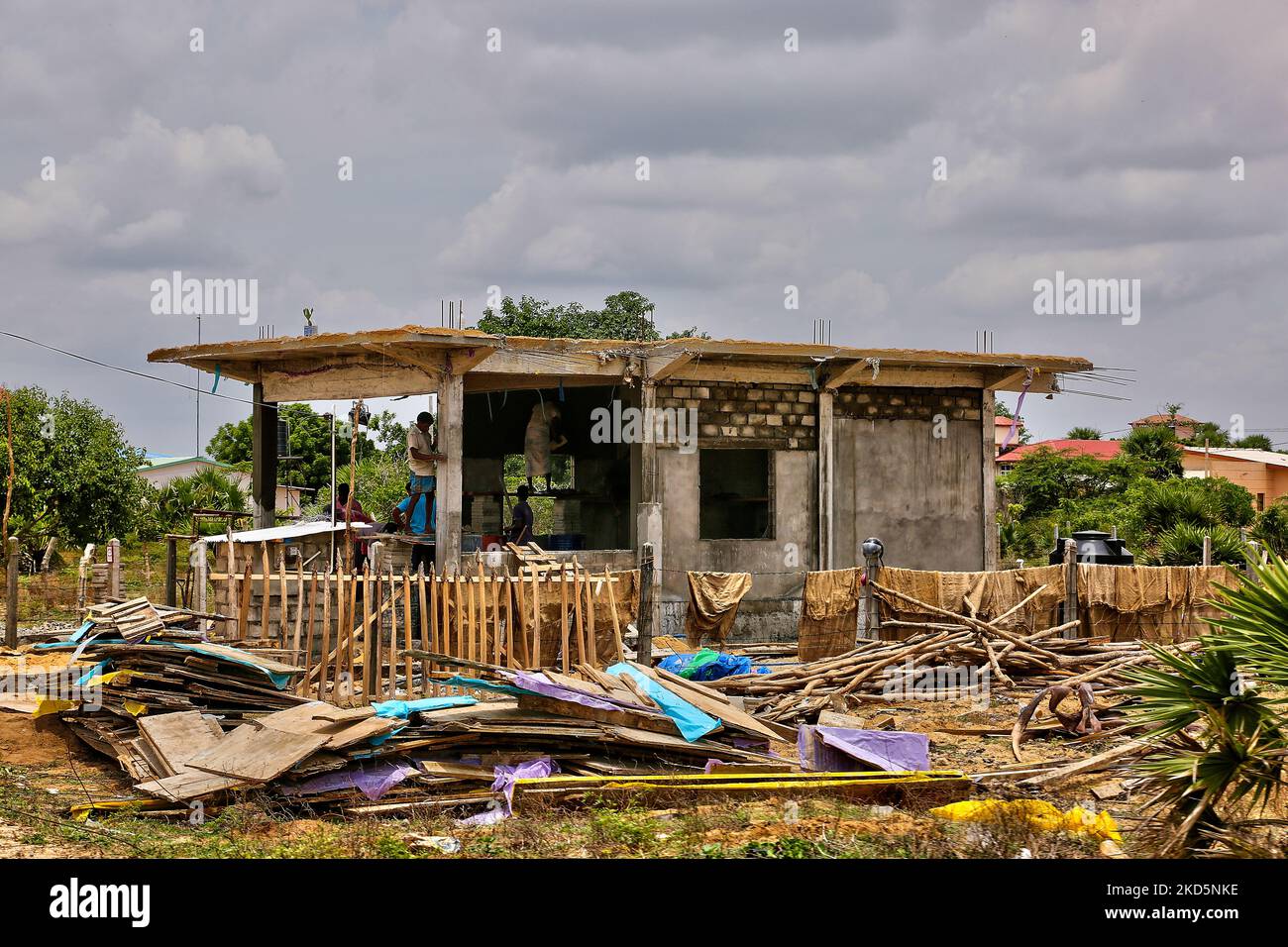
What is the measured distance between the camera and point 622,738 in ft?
29.3

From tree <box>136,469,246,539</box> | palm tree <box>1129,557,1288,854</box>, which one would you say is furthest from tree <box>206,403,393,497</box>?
palm tree <box>1129,557,1288,854</box>

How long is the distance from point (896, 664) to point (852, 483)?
6.12 metres

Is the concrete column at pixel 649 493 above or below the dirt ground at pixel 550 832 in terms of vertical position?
above

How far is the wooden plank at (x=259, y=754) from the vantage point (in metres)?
8.17

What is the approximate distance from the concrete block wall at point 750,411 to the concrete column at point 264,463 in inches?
237

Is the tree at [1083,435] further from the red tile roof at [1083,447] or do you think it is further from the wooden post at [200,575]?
the wooden post at [200,575]

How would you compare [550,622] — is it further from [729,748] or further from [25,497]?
[25,497]

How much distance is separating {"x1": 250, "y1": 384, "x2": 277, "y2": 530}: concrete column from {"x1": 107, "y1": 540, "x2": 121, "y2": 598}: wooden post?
4.70 metres

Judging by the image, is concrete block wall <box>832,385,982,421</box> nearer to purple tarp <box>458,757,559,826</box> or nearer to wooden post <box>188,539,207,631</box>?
wooden post <box>188,539,207,631</box>

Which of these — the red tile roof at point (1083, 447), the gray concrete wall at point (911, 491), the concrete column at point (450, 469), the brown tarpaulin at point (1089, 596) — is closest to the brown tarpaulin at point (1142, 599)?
the brown tarpaulin at point (1089, 596)
